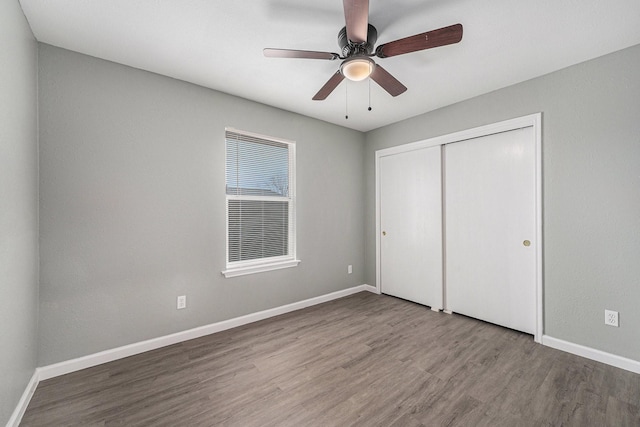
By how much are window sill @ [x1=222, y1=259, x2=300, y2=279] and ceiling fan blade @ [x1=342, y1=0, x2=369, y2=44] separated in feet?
7.85

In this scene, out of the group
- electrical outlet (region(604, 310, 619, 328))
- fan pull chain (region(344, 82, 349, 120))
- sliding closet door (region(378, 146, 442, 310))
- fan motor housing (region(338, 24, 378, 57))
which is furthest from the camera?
sliding closet door (region(378, 146, 442, 310))

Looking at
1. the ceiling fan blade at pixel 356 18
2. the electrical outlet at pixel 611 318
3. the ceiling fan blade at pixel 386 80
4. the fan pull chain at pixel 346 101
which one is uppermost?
the fan pull chain at pixel 346 101

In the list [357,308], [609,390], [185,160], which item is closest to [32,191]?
[185,160]

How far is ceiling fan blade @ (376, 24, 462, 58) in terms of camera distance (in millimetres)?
1478

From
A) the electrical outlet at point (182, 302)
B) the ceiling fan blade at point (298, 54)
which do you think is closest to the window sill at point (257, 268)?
the electrical outlet at point (182, 302)

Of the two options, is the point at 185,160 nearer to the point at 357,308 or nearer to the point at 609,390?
the point at 357,308

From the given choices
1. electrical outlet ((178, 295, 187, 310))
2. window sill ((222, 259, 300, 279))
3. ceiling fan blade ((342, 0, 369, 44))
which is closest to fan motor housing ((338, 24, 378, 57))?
ceiling fan blade ((342, 0, 369, 44))

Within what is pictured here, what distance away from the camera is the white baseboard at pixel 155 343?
2.02 metres

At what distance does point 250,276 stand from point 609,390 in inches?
122

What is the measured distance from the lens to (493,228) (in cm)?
289

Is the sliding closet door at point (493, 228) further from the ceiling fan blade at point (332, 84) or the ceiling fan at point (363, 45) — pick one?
the ceiling fan blade at point (332, 84)

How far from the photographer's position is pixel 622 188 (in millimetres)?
2115

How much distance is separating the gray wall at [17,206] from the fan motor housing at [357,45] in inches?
73.6

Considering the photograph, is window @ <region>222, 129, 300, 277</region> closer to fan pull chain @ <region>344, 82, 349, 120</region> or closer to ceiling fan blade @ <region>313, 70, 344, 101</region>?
fan pull chain @ <region>344, 82, 349, 120</region>
